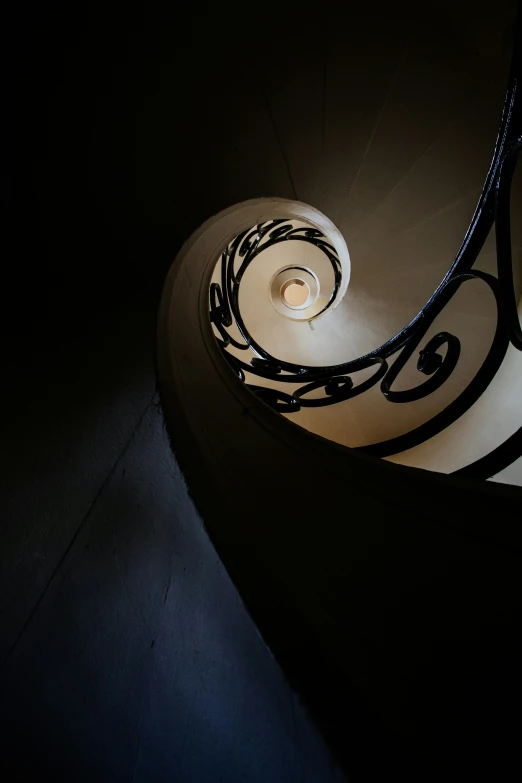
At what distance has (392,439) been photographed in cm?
244

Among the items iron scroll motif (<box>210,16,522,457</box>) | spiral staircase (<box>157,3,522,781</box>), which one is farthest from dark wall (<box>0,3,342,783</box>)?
iron scroll motif (<box>210,16,522,457</box>)

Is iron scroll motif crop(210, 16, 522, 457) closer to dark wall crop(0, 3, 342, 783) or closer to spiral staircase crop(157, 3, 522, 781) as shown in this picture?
spiral staircase crop(157, 3, 522, 781)

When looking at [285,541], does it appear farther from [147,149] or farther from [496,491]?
[147,149]

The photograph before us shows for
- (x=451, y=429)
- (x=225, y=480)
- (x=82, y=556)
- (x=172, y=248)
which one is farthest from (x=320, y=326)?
(x=82, y=556)

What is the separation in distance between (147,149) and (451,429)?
335cm

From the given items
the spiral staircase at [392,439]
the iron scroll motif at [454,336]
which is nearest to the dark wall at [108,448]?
the spiral staircase at [392,439]

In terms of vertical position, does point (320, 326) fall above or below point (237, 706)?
above

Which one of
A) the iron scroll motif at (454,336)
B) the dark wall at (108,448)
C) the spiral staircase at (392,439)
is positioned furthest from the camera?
the iron scroll motif at (454,336)

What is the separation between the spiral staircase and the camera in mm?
911

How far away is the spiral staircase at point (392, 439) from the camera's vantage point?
0.91 metres

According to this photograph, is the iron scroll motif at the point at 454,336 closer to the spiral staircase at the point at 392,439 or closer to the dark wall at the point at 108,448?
the spiral staircase at the point at 392,439

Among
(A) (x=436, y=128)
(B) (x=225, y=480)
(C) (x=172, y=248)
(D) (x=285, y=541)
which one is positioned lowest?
(D) (x=285, y=541)

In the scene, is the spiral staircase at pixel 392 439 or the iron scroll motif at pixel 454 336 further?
the iron scroll motif at pixel 454 336

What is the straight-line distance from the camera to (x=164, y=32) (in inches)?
64.4
